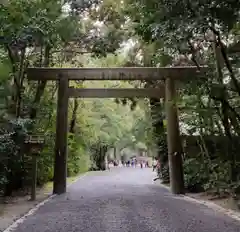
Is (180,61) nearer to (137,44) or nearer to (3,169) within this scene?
(137,44)

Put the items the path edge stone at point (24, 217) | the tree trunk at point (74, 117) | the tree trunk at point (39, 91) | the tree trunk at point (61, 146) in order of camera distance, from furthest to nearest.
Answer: the tree trunk at point (74, 117) → the tree trunk at point (39, 91) → the tree trunk at point (61, 146) → the path edge stone at point (24, 217)

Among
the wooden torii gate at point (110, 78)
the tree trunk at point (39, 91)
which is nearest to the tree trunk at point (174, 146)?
the wooden torii gate at point (110, 78)

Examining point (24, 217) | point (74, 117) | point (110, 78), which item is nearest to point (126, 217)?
point (24, 217)

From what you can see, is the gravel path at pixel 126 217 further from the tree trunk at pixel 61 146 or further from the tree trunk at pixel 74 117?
the tree trunk at pixel 74 117

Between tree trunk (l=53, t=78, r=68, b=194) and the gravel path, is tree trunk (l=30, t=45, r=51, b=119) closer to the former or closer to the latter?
tree trunk (l=53, t=78, r=68, b=194)

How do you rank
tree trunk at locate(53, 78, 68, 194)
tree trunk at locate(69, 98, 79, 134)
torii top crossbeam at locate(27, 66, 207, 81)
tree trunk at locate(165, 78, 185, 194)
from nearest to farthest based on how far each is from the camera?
tree trunk at locate(53, 78, 68, 194) → tree trunk at locate(165, 78, 185, 194) → torii top crossbeam at locate(27, 66, 207, 81) → tree trunk at locate(69, 98, 79, 134)

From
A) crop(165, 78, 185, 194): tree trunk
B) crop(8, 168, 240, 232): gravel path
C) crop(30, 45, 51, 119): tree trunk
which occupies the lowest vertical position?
crop(8, 168, 240, 232): gravel path

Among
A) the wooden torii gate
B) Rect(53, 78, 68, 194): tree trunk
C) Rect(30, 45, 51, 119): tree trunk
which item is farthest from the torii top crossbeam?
Rect(30, 45, 51, 119): tree trunk

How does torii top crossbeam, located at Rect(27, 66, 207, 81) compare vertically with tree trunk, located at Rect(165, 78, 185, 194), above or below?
above

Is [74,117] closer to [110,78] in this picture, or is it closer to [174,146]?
[110,78]

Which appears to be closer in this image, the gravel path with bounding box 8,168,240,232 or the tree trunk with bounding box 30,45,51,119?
the gravel path with bounding box 8,168,240,232

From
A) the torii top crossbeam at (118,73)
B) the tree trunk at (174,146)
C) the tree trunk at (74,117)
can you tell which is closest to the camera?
the tree trunk at (174,146)

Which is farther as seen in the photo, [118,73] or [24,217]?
[118,73]

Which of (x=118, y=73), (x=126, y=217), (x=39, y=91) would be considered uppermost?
(x=118, y=73)
